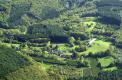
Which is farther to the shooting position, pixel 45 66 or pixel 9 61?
pixel 45 66

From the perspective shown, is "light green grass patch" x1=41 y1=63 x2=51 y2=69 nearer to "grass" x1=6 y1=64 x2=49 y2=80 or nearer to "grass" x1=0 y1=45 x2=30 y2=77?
"grass" x1=6 y1=64 x2=49 y2=80

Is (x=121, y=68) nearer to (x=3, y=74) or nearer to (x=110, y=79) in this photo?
(x=110, y=79)

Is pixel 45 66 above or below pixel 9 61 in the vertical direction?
below

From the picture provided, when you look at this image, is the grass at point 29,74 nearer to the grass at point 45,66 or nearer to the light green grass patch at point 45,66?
the grass at point 45,66


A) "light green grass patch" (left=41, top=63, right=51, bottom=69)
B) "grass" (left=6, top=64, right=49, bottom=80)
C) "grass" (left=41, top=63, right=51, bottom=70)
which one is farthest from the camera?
"light green grass patch" (left=41, top=63, right=51, bottom=69)

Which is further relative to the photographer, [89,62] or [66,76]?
[89,62]

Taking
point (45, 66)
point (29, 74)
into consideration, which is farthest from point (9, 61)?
point (45, 66)

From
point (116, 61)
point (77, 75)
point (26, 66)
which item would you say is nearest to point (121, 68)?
point (116, 61)

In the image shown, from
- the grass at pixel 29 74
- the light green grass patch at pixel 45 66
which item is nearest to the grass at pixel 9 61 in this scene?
the grass at pixel 29 74

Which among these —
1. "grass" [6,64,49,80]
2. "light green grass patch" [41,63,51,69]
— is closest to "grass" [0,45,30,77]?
"grass" [6,64,49,80]

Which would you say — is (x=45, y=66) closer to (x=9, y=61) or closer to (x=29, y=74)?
(x=29, y=74)

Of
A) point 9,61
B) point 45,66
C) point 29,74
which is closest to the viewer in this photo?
point 29,74
